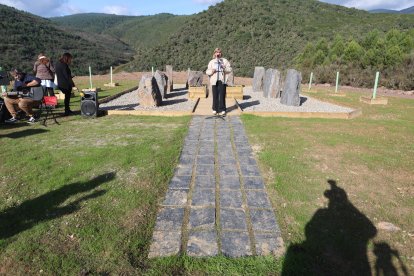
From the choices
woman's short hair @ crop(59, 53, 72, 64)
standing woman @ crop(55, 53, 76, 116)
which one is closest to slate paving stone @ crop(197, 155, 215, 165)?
standing woman @ crop(55, 53, 76, 116)

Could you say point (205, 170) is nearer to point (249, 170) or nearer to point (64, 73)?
point (249, 170)

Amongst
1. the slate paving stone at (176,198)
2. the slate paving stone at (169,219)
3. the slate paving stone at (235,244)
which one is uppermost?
the slate paving stone at (176,198)

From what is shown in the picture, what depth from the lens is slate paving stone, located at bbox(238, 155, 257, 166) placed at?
4.80 m

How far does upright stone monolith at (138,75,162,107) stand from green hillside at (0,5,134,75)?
30.6 m

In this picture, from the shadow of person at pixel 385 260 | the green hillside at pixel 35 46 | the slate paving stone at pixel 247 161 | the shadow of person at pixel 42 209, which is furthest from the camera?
the green hillside at pixel 35 46

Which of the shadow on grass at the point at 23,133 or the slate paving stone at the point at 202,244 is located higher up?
the shadow on grass at the point at 23,133

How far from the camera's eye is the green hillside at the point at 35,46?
122 ft

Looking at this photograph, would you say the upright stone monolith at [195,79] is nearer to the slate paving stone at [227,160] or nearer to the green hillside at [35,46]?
the slate paving stone at [227,160]

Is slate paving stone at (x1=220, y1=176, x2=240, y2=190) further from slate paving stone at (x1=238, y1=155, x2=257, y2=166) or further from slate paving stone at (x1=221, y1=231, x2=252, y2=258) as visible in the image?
slate paving stone at (x1=221, y1=231, x2=252, y2=258)

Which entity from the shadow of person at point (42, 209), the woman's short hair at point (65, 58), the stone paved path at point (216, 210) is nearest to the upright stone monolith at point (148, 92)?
the woman's short hair at point (65, 58)

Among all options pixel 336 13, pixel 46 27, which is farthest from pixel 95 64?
pixel 336 13

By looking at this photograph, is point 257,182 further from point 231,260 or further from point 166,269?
point 166,269

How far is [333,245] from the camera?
9.10ft

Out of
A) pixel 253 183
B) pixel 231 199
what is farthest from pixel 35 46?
pixel 231 199
